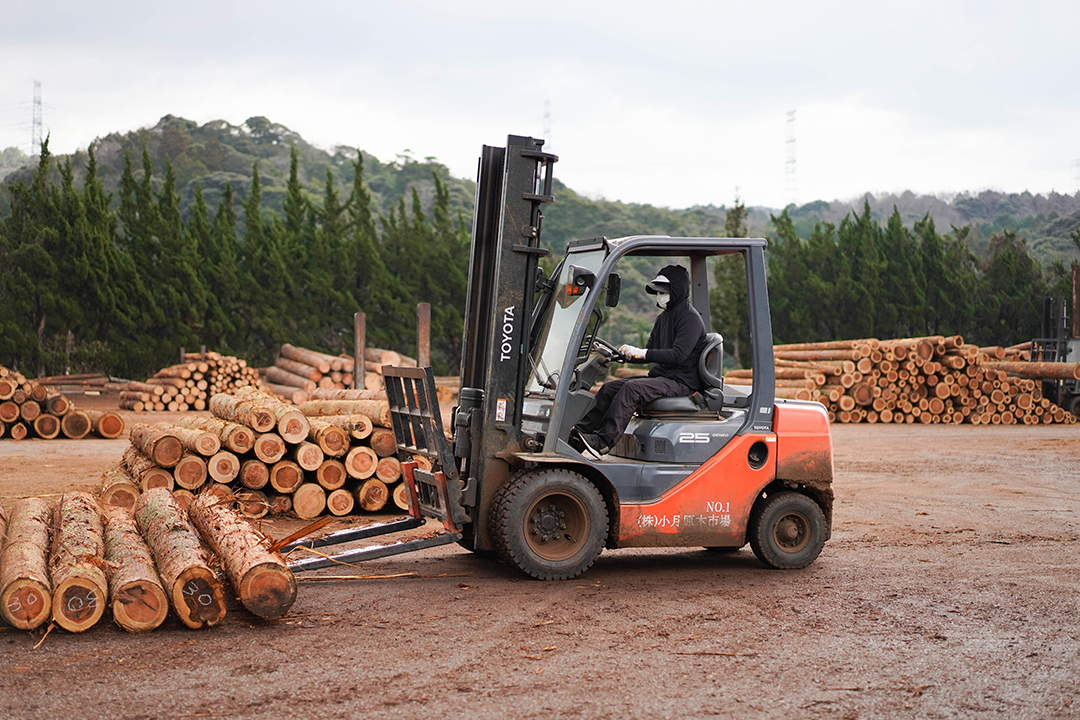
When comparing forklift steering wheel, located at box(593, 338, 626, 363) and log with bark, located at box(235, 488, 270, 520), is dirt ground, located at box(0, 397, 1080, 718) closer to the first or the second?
forklift steering wheel, located at box(593, 338, 626, 363)

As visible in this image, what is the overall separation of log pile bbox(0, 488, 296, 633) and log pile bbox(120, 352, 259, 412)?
71.2ft

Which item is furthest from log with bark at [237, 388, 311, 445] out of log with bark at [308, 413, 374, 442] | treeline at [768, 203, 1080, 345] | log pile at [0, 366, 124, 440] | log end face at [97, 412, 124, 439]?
treeline at [768, 203, 1080, 345]

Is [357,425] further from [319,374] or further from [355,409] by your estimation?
[319,374]

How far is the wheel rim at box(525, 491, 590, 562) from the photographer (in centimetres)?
723

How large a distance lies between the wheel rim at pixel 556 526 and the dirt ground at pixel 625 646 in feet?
0.81

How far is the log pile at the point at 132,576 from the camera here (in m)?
5.71

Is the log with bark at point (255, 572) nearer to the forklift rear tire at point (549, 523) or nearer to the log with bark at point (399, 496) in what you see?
the forklift rear tire at point (549, 523)

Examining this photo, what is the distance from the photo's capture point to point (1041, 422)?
2712 centimetres

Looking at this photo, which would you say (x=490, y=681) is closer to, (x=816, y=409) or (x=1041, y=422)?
(x=816, y=409)

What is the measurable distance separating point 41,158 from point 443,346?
14.3 m

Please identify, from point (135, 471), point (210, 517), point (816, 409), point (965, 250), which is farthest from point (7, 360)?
point (965, 250)

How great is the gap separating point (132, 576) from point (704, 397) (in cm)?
414

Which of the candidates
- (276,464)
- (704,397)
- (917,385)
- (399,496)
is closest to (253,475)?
(276,464)

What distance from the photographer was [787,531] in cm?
802
